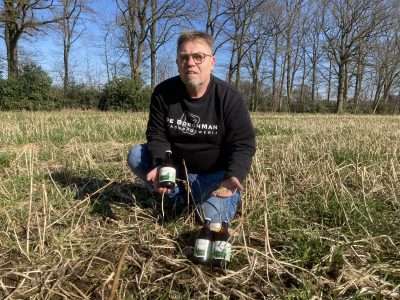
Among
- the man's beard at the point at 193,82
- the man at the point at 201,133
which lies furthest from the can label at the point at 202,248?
the man's beard at the point at 193,82

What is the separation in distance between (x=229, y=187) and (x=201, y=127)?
1.68ft

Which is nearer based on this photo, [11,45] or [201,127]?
[201,127]

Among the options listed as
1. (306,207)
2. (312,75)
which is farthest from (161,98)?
(312,75)

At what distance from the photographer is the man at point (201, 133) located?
8.36 ft

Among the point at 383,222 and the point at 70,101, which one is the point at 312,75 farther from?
the point at 383,222

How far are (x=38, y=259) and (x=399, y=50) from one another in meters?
39.9

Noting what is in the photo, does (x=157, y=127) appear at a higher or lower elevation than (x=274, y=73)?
lower

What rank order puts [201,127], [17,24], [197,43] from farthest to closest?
1. [17,24]
2. [201,127]
3. [197,43]

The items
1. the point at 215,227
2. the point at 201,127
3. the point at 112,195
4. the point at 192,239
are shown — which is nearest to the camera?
the point at 215,227

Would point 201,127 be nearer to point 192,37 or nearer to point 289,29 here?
point 192,37

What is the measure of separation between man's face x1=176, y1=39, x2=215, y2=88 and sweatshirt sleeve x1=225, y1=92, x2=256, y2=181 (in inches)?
10.1

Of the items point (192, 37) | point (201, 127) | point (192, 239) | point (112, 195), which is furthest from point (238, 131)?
point (112, 195)

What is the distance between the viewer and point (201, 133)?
2.79 m

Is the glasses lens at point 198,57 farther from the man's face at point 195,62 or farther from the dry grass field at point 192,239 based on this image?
the dry grass field at point 192,239
